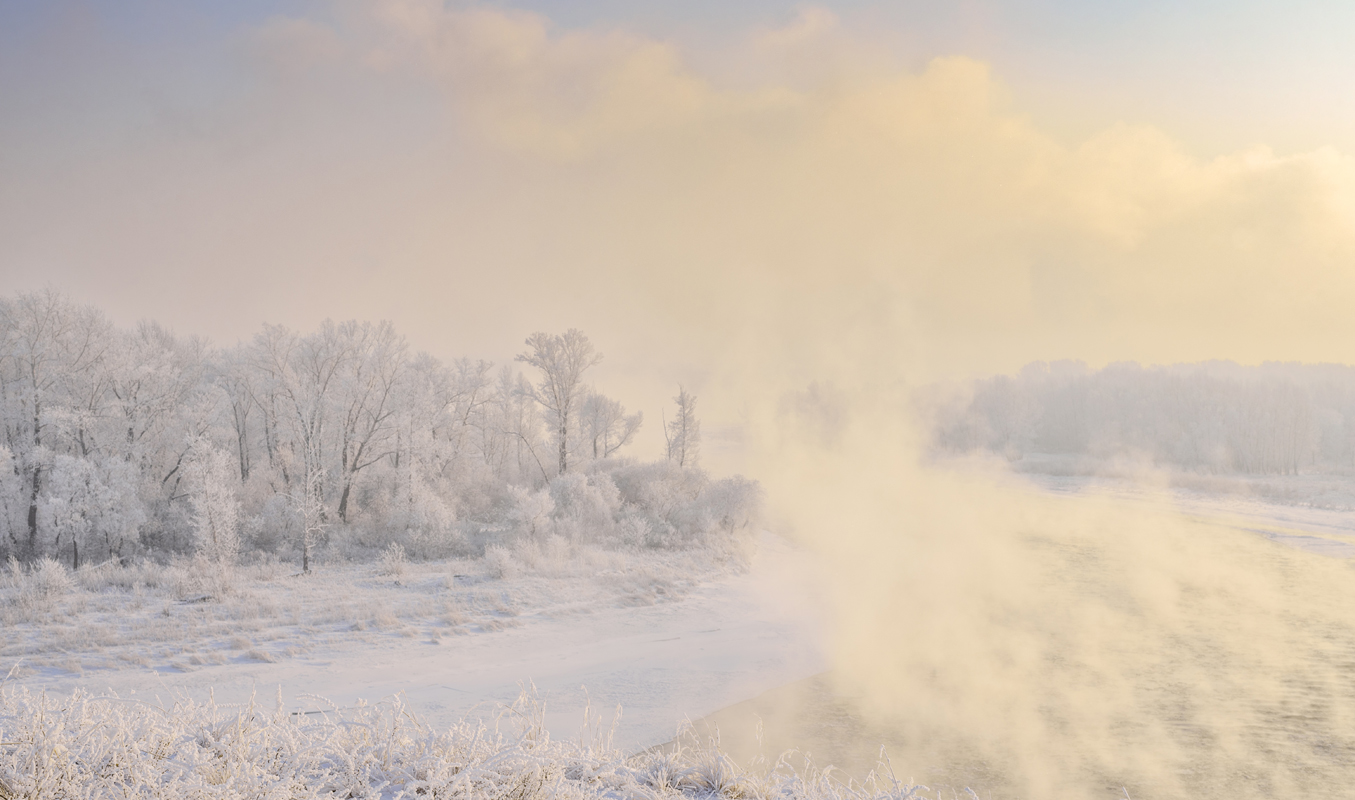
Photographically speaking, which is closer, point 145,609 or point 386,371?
point 145,609

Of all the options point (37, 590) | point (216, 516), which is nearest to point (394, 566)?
point (216, 516)

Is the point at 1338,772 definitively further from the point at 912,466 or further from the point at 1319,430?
the point at 1319,430

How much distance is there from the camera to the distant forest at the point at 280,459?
20031 mm

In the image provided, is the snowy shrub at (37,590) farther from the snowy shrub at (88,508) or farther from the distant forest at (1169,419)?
the distant forest at (1169,419)

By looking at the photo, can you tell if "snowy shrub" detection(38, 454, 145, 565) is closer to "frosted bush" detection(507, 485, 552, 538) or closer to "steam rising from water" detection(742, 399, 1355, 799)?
"frosted bush" detection(507, 485, 552, 538)

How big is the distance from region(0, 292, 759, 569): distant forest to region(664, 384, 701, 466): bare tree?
163 inches

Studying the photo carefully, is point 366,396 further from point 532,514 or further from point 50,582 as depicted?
point 50,582

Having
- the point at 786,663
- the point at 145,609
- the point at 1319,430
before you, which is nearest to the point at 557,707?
the point at 786,663

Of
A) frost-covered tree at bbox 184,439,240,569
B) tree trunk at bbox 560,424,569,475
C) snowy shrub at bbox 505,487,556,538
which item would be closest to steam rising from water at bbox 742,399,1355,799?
snowy shrub at bbox 505,487,556,538

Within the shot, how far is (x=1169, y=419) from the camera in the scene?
57.9m

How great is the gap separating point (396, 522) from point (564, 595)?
1030 cm

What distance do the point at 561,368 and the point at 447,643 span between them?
56.4 ft

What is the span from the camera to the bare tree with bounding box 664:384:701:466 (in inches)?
1326

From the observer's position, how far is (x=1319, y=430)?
51531 millimetres
